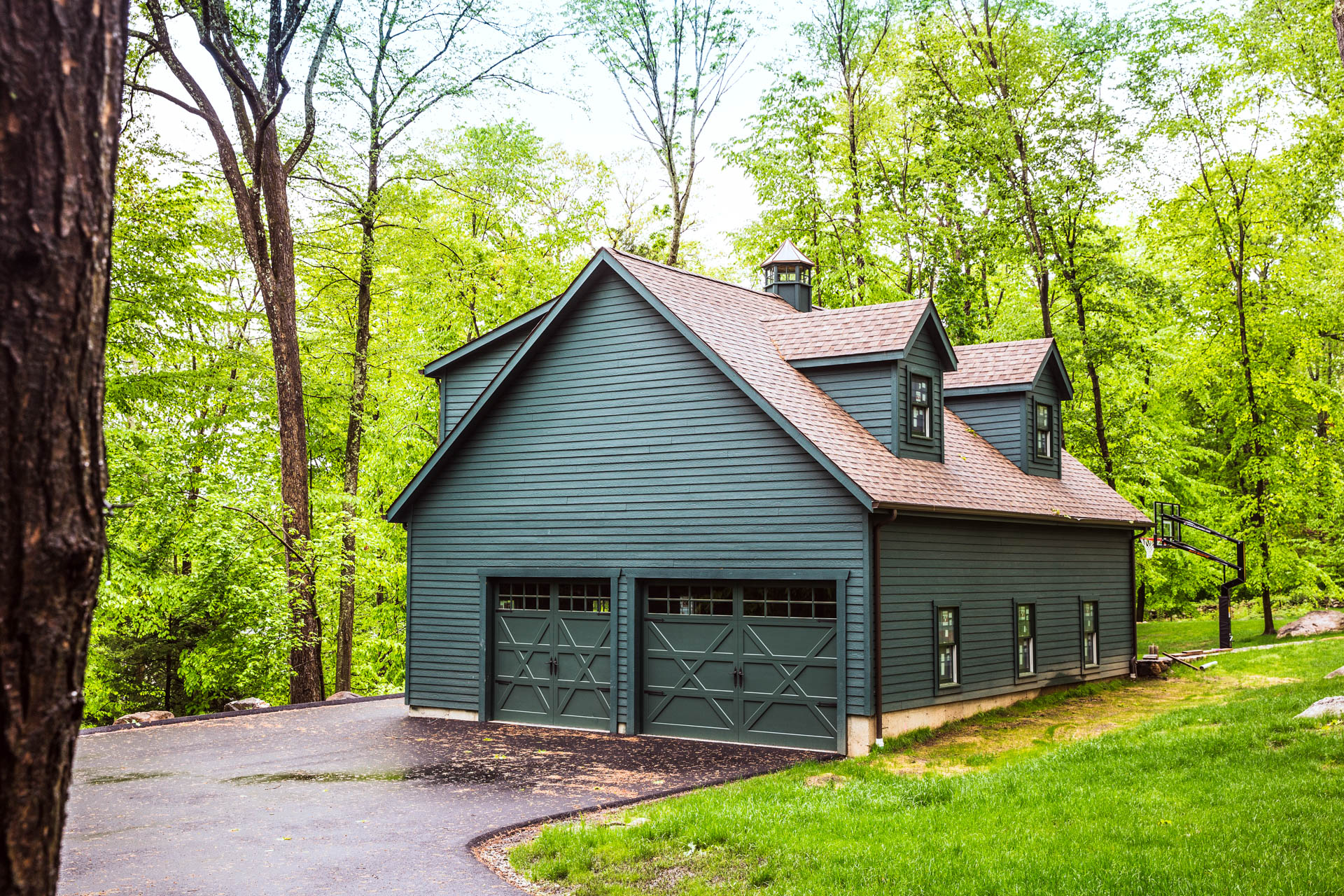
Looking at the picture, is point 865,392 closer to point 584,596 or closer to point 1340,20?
point 584,596

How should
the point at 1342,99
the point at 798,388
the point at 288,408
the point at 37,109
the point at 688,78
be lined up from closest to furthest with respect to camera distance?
A: 1. the point at 37,109
2. the point at 798,388
3. the point at 288,408
4. the point at 1342,99
5. the point at 688,78

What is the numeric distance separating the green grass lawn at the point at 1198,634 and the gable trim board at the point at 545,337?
16983 mm

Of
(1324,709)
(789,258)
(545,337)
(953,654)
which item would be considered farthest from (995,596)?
(545,337)

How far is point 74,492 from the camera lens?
96.0 inches

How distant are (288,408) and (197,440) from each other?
3.09 m

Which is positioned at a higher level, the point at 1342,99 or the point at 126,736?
the point at 1342,99

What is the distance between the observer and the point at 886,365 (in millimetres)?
16844

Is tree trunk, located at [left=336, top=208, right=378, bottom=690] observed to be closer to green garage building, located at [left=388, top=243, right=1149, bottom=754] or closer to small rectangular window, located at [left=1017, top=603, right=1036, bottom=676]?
green garage building, located at [left=388, top=243, right=1149, bottom=754]

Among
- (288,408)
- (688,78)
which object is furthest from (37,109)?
(688,78)

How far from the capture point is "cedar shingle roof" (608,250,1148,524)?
50.8ft

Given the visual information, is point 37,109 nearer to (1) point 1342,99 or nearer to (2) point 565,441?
(2) point 565,441

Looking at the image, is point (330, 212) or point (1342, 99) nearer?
point (1342, 99)

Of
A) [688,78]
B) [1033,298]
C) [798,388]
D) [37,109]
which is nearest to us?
[37,109]

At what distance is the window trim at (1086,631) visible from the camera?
20859 millimetres
